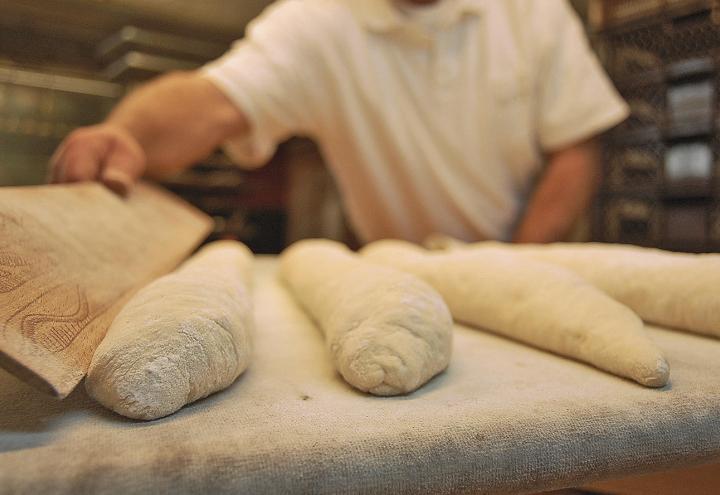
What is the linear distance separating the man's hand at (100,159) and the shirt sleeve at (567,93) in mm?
1295

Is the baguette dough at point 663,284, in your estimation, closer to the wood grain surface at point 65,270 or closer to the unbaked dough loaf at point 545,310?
the unbaked dough loaf at point 545,310

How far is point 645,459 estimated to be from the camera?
484 millimetres

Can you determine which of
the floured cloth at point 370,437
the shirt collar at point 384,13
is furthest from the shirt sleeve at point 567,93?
the floured cloth at point 370,437

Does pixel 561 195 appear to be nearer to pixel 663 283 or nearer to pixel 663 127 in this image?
pixel 663 283

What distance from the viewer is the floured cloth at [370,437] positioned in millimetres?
389

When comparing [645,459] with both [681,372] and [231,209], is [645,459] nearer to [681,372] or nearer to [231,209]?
[681,372]

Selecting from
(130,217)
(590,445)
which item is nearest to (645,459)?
(590,445)

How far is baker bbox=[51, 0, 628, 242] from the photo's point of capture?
1.77 m

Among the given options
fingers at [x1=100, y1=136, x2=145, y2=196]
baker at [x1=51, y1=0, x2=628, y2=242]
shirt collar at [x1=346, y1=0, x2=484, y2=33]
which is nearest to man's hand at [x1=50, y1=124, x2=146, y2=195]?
fingers at [x1=100, y1=136, x2=145, y2=196]

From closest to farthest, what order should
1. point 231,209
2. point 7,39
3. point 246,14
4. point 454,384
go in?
point 454,384, point 246,14, point 7,39, point 231,209

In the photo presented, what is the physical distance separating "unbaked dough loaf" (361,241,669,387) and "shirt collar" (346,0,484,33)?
1.03 metres

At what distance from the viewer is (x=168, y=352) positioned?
48cm

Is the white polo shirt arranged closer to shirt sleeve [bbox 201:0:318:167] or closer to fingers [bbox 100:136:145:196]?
shirt sleeve [bbox 201:0:318:167]

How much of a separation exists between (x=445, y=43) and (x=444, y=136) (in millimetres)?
297
